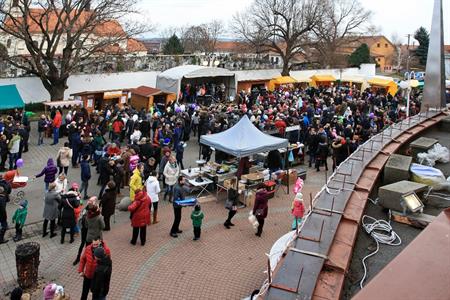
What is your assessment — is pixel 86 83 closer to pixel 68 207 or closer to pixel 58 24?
pixel 58 24

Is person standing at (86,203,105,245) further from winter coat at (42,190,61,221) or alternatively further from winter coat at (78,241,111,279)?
winter coat at (42,190,61,221)

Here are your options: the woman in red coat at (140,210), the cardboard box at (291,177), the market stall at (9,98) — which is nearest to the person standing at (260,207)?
the woman in red coat at (140,210)

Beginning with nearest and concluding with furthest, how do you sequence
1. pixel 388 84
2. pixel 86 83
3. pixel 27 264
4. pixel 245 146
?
1. pixel 27 264
2. pixel 245 146
3. pixel 86 83
4. pixel 388 84

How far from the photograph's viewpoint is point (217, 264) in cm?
929

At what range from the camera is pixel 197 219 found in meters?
10.1

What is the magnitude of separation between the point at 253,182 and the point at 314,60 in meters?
36.6

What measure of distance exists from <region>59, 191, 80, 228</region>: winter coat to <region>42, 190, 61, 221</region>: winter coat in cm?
18

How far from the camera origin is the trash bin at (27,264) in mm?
7809

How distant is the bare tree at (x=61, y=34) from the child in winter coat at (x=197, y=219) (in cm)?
1808

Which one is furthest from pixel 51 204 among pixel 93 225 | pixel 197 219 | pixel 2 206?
pixel 197 219

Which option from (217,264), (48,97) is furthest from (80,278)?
(48,97)

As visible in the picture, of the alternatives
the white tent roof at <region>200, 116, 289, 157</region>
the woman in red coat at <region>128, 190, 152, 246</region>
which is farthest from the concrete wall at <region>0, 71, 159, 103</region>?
the woman in red coat at <region>128, 190, 152, 246</region>

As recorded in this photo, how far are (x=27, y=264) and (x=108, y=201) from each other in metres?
2.77

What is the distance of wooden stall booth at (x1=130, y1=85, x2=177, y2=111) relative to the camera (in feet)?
82.3
